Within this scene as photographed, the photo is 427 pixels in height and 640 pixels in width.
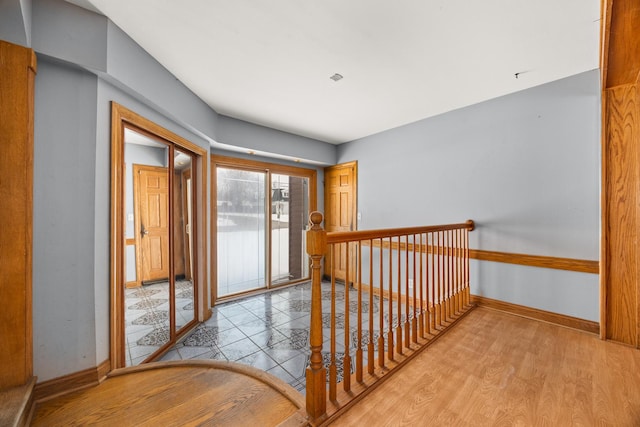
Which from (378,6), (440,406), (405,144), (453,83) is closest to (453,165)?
(405,144)

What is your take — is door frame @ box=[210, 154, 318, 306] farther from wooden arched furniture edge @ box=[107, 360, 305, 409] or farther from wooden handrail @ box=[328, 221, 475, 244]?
wooden handrail @ box=[328, 221, 475, 244]

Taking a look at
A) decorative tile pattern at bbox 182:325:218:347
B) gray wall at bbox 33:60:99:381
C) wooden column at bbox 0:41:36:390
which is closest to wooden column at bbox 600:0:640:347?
decorative tile pattern at bbox 182:325:218:347

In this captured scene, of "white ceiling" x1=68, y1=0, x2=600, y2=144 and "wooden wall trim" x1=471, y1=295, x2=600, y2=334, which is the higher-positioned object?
"white ceiling" x1=68, y1=0, x2=600, y2=144

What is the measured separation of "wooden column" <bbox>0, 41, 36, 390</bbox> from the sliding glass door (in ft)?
6.85

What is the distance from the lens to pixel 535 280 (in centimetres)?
251

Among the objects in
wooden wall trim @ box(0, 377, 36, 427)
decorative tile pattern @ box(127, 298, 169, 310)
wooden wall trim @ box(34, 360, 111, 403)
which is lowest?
wooden wall trim @ box(34, 360, 111, 403)

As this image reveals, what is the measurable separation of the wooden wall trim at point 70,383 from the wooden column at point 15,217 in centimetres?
12

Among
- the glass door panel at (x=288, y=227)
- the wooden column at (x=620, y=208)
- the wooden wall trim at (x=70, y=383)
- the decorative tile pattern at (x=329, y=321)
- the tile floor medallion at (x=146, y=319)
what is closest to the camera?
the wooden wall trim at (x=70, y=383)

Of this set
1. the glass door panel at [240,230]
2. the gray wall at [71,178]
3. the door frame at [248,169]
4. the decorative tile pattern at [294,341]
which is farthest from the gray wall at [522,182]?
the gray wall at [71,178]

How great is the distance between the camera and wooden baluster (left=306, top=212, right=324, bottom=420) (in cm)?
130

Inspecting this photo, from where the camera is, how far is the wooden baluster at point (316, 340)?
1298 millimetres

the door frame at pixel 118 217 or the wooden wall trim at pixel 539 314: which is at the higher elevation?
the door frame at pixel 118 217

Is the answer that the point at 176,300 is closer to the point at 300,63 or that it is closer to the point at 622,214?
the point at 300,63

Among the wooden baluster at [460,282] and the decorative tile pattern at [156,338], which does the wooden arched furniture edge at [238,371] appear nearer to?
the decorative tile pattern at [156,338]
